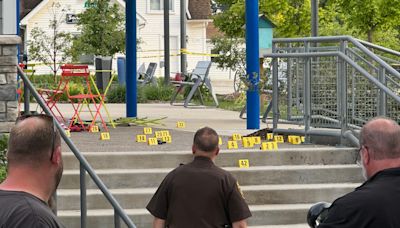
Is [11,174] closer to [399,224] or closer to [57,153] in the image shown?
[57,153]

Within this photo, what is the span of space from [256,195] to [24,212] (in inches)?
308

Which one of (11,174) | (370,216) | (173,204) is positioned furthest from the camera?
(173,204)

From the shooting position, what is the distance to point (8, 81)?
1119cm

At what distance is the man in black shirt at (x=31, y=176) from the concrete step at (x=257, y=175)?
7.32 metres

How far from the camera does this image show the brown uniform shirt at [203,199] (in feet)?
25.3

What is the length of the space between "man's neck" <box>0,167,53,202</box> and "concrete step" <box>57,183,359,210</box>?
704 cm

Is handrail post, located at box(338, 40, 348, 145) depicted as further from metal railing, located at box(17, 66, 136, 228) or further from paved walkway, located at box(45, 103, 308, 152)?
metal railing, located at box(17, 66, 136, 228)

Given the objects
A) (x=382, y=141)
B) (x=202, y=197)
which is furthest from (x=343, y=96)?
(x=382, y=141)

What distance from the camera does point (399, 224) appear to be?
477cm

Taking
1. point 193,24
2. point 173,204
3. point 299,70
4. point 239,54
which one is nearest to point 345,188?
point 299,70

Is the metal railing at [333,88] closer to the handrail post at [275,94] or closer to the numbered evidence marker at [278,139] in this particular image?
the handrail post at [275,94]

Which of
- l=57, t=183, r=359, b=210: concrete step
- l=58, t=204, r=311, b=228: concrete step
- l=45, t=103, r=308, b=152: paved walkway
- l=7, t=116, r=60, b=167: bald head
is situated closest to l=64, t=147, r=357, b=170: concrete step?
l=57, t=183, r=359, b=210: concrete step

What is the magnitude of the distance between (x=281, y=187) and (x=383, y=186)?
694cm

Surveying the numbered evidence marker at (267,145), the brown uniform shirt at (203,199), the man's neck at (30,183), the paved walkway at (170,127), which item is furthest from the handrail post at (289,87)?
the man's neck at (30,183)
